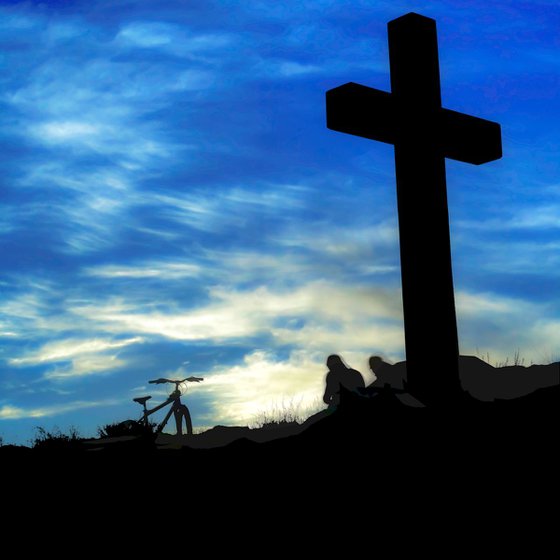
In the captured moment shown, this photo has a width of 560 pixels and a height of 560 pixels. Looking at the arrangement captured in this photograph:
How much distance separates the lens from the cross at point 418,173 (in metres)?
4.72

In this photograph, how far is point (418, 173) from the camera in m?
Answer: 5.05

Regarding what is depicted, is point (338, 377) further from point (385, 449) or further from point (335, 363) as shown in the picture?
point (385, 449)

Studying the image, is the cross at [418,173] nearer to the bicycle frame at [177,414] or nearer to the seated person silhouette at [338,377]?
the seated person silhouette at [338,377]

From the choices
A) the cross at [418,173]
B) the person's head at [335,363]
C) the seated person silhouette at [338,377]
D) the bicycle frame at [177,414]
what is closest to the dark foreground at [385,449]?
the cross at [418,173]

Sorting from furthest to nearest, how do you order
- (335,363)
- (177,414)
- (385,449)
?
(177,414) < (335,363) < (385,449)

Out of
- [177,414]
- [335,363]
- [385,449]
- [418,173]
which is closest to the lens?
[385,449]

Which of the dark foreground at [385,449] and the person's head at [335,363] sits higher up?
the person's head at [335,363]

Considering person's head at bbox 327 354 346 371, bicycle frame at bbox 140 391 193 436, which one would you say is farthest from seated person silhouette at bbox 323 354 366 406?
bicycle frame at bbox 140 391 193 436

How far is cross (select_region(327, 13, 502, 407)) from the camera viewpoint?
4.72 m

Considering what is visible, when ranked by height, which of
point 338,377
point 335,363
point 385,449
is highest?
point 335,363

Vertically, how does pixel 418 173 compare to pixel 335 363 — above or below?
above

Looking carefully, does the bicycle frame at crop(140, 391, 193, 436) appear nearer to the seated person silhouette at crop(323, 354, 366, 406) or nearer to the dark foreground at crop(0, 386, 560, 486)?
the seated person silhouette at crop(323, 354, 366, 406)

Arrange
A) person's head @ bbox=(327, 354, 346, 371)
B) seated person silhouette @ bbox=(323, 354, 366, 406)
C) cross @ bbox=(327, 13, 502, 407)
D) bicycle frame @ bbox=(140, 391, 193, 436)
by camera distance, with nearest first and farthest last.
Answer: cross @ bbox=(327, 13, 502, 407) < seated person silhouette @ bbox=(323, 354, 366, 406) < person's head @ bbox=(327, 354, 346, 371) < bicycle frame @ bbox=(140, 391, 193, 436)

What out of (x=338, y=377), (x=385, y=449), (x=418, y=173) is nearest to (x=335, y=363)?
(x=338, y=377)
